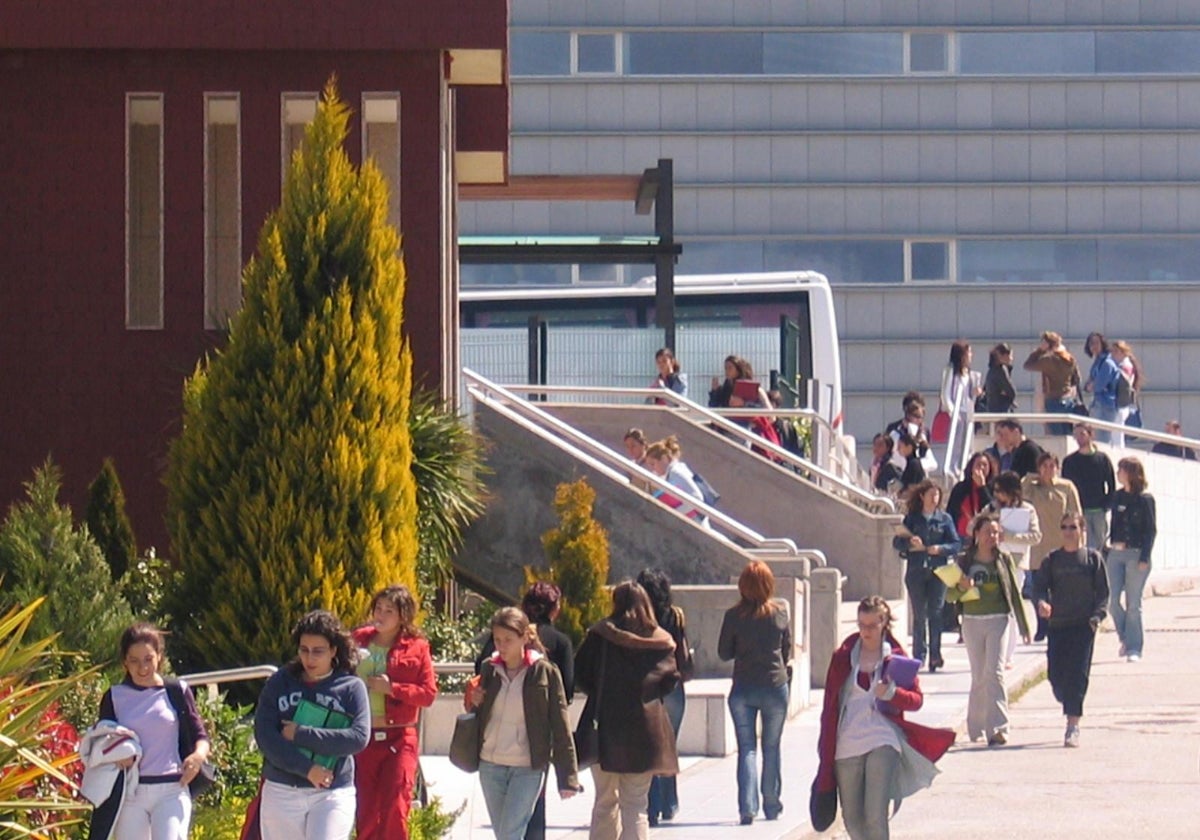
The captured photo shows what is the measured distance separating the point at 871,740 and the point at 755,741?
2.08 m

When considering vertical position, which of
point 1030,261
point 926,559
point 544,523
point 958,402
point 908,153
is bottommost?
point 926,559

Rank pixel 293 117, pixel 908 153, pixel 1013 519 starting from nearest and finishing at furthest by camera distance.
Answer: pixel 293 117 → pixel 1013 519 → pixel 908 153

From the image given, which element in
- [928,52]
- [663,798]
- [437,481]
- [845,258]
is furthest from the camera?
[928,52]

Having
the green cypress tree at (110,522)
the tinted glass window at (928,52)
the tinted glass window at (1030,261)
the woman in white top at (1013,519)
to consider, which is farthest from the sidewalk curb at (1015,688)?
the tinted glass window at (928,52)

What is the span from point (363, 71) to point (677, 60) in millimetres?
36702

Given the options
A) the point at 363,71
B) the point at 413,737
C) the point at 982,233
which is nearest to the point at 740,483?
the point at 363,71

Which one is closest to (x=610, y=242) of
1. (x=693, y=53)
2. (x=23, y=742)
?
(x=23, y=742)

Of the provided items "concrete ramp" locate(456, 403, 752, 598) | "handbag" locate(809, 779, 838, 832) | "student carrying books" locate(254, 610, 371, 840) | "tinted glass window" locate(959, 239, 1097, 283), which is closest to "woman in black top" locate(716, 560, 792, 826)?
"handbag" locate(809, 779, 838, 832)

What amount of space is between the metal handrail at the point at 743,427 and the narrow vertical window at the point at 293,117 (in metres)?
3.95

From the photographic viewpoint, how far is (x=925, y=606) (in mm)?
18844

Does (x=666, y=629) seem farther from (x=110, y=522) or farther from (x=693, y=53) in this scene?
(x=693, y=53)

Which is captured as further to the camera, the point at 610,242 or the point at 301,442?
the point at 610,242

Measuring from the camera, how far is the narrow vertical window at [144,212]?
733 inches

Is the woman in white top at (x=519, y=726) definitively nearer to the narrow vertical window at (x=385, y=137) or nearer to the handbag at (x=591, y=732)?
the handbag at (x=591, y=732)
